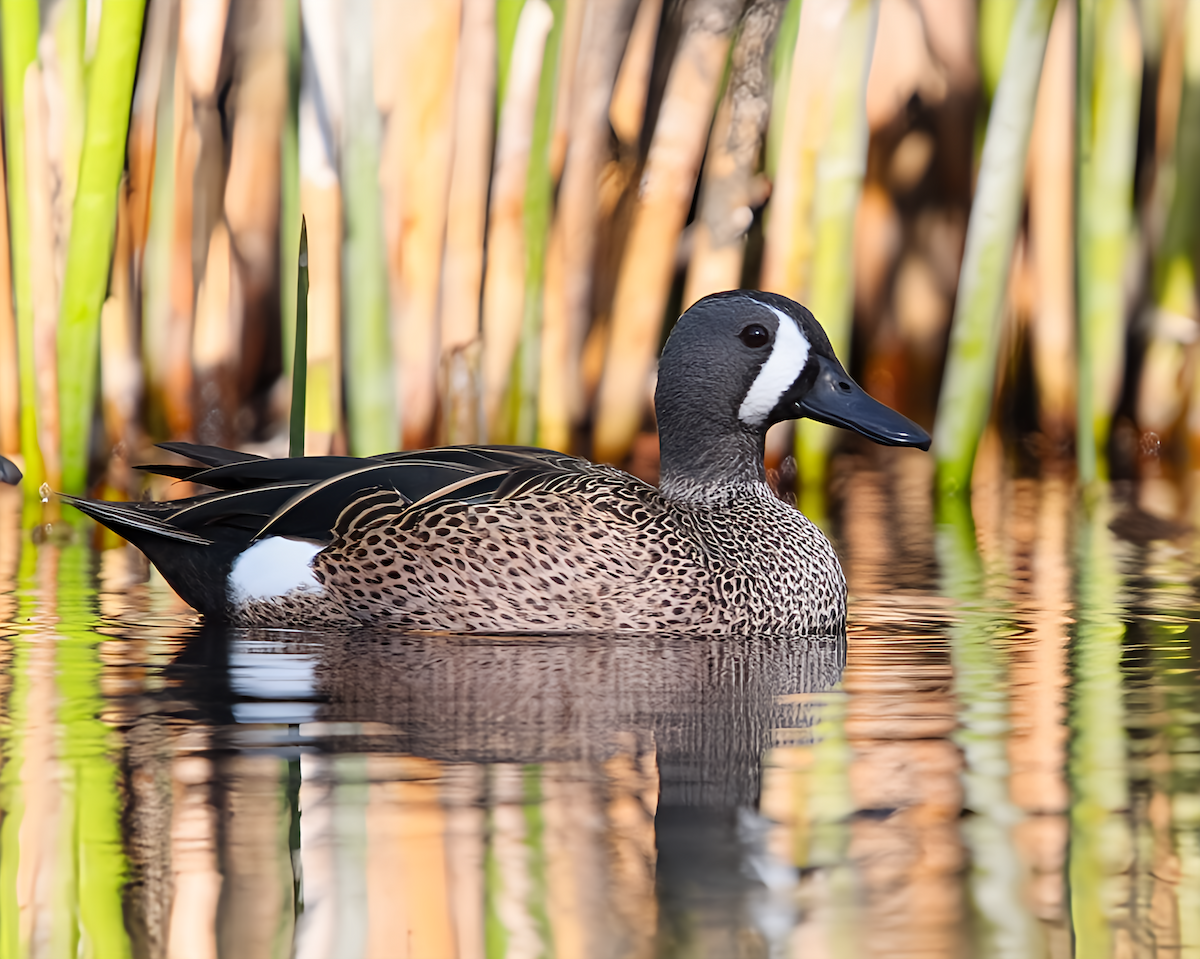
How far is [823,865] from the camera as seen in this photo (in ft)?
9.21

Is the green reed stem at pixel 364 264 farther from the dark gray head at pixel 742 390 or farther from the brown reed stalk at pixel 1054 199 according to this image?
the brown reed stalk at pixel 1054 199

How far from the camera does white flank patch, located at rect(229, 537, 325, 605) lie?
187 inches

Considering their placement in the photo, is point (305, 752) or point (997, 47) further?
point (997, 47)

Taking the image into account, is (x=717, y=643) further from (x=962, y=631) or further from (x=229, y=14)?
(x=229, y=14)

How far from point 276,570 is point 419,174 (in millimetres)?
1676

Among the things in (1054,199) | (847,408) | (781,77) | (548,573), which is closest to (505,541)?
(548,573)

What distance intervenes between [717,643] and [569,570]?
37 centimetres

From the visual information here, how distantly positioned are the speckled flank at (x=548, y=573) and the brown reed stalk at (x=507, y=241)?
5.32 feet

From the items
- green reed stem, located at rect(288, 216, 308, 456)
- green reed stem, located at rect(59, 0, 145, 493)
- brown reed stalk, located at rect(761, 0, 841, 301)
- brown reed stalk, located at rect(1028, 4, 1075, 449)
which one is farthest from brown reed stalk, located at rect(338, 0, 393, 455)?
brown reed stalk, located at rect(1028, 4, 1075, 449)

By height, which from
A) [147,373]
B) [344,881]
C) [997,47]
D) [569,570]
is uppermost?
[997,47]

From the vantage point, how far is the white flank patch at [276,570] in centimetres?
474

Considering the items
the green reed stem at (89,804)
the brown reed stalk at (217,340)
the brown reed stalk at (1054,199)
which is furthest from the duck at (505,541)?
the brown reed stalk at (1054,199)

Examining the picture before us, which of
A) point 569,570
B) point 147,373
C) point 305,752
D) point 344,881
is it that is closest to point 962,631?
point 569,570

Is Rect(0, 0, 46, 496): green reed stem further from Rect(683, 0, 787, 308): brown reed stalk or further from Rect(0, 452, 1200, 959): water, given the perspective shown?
Rect(683, 0, 787, 308): brown reed stalk
